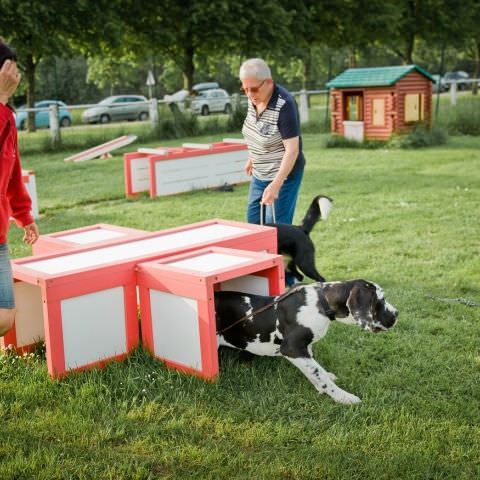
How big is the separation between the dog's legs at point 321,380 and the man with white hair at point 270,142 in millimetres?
1699

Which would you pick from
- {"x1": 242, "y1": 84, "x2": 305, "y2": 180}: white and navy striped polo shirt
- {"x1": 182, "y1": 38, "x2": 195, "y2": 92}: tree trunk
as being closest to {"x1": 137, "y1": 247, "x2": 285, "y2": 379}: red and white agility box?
{"x1": 242, "y1": 84, "x2": 305, "y2": 180}: white and navy striped polo shirt

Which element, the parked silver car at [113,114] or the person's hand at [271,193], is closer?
the person's hand at [271,193]

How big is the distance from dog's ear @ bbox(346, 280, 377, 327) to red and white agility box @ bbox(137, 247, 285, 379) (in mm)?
639

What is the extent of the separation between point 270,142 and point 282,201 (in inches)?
19.9

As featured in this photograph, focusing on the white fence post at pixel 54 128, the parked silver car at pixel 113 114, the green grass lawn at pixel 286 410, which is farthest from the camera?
the parked silver car at pixel 113 114

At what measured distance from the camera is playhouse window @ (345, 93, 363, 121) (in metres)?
18.6

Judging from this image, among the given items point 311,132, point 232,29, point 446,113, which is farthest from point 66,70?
point 446,113

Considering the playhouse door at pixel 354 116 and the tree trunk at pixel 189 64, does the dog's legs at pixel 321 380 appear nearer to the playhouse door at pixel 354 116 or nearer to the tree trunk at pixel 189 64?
the playhouse door at pixel 354 116

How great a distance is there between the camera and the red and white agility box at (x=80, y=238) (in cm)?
514

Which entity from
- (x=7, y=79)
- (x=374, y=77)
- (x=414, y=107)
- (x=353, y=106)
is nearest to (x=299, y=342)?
(x=7, y=79)

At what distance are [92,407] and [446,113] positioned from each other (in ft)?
65.0

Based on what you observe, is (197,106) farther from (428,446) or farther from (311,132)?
(428,446)

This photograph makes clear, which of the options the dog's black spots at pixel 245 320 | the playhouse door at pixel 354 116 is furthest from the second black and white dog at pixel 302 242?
the playhouse door at pixel 354 116

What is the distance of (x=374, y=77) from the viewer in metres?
18.2
